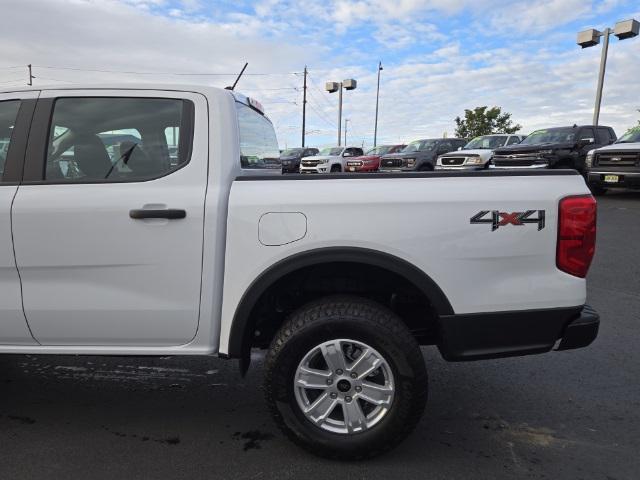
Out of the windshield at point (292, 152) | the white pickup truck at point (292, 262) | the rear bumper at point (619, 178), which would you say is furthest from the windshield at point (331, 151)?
the white pickup truck at point (292, 262)

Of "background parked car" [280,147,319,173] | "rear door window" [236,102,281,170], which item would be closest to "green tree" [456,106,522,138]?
"background parked car" [280,147,319,173]

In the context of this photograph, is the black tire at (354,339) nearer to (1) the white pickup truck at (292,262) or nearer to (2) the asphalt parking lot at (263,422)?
(1) the white pickup truck at (292,262)

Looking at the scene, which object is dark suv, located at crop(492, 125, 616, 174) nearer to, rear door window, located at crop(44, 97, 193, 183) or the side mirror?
the side mirror

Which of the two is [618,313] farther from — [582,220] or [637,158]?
[637,158]

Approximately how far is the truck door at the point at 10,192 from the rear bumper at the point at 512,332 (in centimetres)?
212

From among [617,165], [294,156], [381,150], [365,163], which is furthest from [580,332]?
[294,156]

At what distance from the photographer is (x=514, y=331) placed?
2.47 m

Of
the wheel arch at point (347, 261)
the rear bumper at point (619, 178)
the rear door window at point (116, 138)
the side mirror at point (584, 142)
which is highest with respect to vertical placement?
the side mirror at point (584, 142)

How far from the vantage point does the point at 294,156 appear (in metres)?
29.0

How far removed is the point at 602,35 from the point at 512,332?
25.5 meters

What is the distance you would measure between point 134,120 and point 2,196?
2.45 feet

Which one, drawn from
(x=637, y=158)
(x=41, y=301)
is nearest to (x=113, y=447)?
(x=41, y=301)

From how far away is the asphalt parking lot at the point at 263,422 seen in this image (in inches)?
98.3

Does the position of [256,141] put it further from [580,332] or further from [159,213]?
[580,332]
